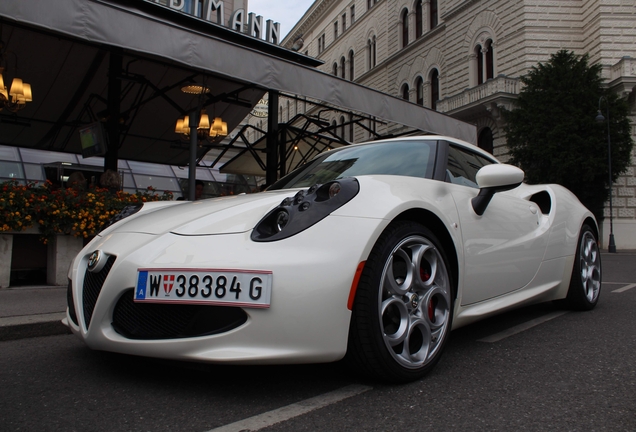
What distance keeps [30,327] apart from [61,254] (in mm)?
2251

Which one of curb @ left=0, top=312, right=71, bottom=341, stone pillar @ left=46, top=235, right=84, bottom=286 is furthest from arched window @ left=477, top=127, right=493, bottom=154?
curb @ left=0, top=312, right=71, bottom=341

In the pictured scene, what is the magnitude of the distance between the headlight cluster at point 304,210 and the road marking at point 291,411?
0.62m

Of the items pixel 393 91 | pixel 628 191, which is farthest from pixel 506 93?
pixel 393 91

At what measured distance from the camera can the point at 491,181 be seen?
104 inches

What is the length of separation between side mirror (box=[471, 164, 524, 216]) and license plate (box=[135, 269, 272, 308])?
4.60ft

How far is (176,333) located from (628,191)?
21.9 metres

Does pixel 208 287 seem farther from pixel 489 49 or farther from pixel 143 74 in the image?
pixel 489 49

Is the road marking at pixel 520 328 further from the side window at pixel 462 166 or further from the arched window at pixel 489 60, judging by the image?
the arched window at pixel 489 60

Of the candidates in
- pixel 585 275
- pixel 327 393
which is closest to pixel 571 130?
pixel 585 275

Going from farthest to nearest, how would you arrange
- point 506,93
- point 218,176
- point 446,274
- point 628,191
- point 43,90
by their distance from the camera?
point 506,93 → point 628,191 → point 218,176 → point 43,90 → point 446,274

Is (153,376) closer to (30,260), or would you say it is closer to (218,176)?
(30,260)

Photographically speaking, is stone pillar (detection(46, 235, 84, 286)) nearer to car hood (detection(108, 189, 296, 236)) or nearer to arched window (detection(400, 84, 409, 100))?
car hood (detection(108, 189, 296, 236))

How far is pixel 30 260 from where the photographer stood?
17.7 feet

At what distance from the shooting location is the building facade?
19.8 metres
